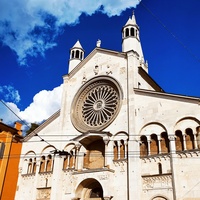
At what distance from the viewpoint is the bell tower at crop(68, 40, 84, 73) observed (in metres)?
26.3

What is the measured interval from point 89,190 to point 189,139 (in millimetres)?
8507

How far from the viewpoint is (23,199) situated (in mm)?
21719

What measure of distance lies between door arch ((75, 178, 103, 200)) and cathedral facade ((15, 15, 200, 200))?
7 centimetres

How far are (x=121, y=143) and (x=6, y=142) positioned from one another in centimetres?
1122

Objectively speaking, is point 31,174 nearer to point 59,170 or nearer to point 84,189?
point 59,170

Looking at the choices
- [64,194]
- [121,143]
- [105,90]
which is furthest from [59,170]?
[105,90]

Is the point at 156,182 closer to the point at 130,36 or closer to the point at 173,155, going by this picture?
the point at 173,155

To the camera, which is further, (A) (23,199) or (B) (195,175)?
(A) (23,199)

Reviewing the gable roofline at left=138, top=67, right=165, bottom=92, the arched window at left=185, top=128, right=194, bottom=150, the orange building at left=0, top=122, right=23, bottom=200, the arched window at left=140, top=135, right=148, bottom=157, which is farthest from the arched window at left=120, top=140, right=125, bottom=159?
the orange building at left=0, top=122, right=23, bottom=200

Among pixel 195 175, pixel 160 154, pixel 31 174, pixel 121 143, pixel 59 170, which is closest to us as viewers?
pixel 195 175

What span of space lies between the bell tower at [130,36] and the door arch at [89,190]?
11.3 meters

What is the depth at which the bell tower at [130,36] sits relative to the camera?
2227 centimetres

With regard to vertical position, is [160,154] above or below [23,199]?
above

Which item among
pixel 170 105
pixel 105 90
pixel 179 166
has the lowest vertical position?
pixel 179 166
